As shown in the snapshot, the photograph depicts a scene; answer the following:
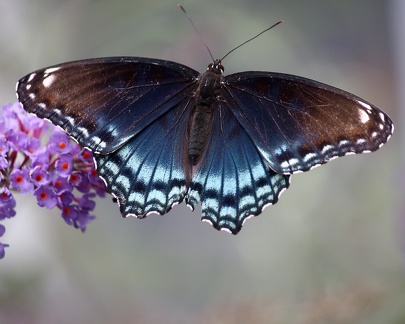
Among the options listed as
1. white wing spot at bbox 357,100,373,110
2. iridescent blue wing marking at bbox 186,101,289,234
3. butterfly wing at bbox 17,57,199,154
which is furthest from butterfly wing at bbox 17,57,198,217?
white wing spot at bbox 357,100,373,110

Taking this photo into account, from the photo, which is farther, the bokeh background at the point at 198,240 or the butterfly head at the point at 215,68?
the bokeh background at the point at 198,240


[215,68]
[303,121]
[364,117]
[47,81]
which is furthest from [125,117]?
[364,117]

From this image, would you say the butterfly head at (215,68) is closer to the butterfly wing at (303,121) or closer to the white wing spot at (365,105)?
the butterfly wing at (303,121)

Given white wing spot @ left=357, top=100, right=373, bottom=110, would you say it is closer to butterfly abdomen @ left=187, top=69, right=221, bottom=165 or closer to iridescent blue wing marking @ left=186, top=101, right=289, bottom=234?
iridescent blue wing marking @ left=186, top=101, right=289, bottom=234

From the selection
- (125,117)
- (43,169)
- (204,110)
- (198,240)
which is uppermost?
(198,240)

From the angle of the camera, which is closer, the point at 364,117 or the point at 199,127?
the point at 364,117

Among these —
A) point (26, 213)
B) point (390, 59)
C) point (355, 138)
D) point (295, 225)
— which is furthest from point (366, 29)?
point (355, 138)

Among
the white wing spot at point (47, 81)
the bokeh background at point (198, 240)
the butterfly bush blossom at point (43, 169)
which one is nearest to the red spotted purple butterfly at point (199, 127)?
the white wing spot at point (47, 81)

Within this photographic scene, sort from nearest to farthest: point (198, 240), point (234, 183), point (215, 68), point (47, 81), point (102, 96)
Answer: point (47, 81)
point (102, 96)
point (234, 183)
point (215, 68)
point (198, 240)

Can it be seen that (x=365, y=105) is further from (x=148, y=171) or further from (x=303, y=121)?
(x=148, y=171)
